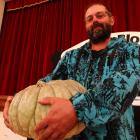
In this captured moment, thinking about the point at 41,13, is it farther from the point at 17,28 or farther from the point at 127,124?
the point at 127,124

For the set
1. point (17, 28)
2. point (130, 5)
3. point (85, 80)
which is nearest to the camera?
point (85, 80)

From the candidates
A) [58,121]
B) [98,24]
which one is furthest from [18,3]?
[58,121]

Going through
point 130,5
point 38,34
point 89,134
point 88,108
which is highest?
point 130,5

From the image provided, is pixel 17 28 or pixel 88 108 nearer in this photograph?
pixel 88 108

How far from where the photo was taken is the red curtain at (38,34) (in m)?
2.98

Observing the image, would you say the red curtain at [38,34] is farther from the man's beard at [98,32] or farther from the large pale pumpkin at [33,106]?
the large pale pumpkin at [33,106]

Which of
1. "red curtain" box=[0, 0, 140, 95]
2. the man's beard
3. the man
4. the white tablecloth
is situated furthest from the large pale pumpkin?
"red curtain" box=[0, 0, 140, 95]

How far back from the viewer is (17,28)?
360 centimetres

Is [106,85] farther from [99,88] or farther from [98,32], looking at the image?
[98,32]

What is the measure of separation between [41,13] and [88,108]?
9.87 feet

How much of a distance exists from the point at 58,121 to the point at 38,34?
2.91 metres

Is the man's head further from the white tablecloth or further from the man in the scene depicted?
the white tablecloth

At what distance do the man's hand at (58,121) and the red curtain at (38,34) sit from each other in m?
2.32

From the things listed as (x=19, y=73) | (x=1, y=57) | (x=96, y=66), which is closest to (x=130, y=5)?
(x=19, y=73)
